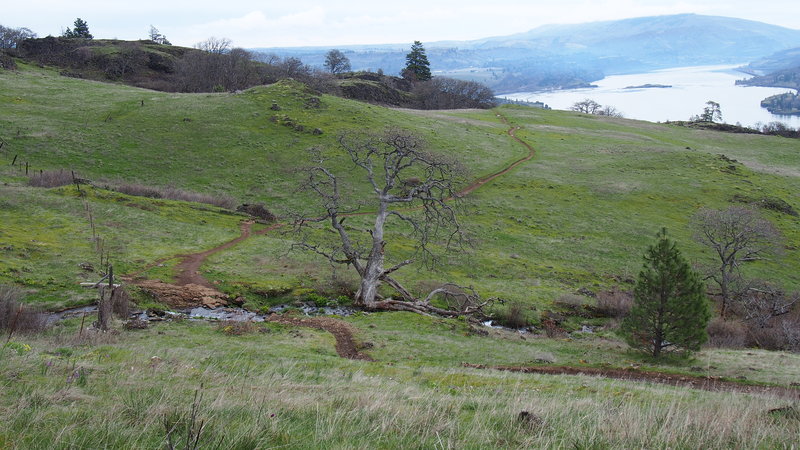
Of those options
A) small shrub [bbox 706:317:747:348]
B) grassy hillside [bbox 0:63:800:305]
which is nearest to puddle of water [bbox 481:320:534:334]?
grassy hillside [bbox 0:63:800:305]

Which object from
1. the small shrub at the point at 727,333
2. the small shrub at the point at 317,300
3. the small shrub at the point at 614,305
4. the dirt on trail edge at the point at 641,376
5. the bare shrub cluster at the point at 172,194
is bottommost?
the small shrub at the point at 727,333

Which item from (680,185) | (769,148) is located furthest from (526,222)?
(769,148)

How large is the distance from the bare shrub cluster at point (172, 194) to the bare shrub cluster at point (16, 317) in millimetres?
23745

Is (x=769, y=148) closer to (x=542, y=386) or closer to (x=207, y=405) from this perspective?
(x=542, y=386)

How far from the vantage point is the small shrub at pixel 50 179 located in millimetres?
37844

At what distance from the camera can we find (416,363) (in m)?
18.0

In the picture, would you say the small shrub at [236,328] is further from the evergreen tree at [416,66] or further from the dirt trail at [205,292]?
the evergreen tree at [416,66]

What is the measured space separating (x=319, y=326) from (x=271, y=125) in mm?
45767

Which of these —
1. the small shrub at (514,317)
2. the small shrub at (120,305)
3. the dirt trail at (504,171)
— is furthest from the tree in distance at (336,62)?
the small shrub at (120,305)

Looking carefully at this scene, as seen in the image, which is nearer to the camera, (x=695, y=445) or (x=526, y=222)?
(x=695, y=445)

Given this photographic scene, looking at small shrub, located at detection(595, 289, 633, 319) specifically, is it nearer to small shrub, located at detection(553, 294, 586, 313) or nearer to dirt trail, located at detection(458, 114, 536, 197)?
small shrub, located at detection(553, 294, 586, 313)

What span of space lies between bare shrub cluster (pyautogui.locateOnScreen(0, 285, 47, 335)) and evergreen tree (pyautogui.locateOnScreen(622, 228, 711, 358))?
22883 millimetres

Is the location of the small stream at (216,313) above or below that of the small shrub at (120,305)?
below

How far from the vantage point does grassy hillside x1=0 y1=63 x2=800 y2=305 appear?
32594 millimetres
